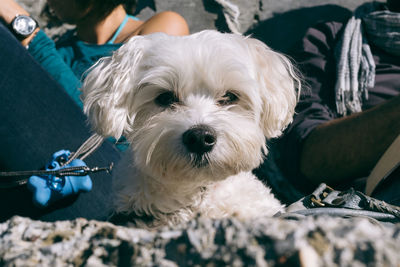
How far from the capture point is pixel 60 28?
12.9ft

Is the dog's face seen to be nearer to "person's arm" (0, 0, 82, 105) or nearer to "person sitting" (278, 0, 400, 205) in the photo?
"person sitting" (278, 0, 400, 205)

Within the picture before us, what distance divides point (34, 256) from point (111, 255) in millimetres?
147

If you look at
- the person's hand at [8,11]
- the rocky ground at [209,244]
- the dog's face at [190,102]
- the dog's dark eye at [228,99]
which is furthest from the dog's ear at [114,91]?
the person's hand at [8,11]

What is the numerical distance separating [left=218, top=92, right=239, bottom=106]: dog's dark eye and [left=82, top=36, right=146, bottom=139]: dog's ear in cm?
42

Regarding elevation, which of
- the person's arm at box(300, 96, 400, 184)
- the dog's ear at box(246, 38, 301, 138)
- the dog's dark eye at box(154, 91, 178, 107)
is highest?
the dog's dark eye at box(154, 91, 178, 107)

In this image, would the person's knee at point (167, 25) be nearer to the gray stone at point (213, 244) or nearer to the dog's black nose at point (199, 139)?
the dog's black nose at point (199, 139)

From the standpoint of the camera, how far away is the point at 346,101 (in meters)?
2.53

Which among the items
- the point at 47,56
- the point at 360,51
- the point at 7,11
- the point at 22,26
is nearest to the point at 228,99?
the point at 360,51

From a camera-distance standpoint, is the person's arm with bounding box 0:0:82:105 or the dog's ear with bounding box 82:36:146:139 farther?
the person's arm with bounding box 0:0:82:105

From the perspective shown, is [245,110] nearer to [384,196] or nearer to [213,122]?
[213,122]

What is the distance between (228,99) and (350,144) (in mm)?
990

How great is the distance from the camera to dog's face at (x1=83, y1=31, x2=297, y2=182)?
1.41 meters

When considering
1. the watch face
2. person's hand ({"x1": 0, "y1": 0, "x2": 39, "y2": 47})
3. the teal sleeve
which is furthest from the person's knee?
person's hand ({"x1": 0, "y1": 0, "x2": 39, "y2": 47})

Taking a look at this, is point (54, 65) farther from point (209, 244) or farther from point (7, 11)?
point (209, 244)
